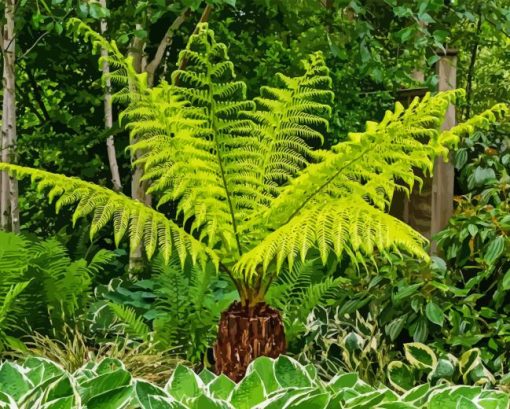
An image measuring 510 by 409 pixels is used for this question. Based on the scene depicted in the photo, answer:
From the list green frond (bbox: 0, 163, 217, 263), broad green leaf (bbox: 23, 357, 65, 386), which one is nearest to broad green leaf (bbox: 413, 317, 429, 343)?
green frond (bbox: 0, 163, 217, 263)

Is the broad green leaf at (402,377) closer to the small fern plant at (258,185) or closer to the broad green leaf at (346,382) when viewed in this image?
the small fern plant at (258,185)

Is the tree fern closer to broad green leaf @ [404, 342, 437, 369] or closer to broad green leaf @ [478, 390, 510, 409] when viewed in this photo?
broad green leaf @ [404, 342, 437, 369]

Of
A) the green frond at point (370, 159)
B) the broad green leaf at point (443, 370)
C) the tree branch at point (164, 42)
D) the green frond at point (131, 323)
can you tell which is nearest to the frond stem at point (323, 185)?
the green frond at point (370, 159)

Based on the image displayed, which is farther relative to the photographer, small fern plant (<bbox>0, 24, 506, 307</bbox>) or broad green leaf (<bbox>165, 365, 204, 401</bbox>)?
small fern plant (<bbox>0, 24, 506, 307</bbox>)

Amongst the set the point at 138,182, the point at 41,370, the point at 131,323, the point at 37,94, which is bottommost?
the point at 131,323

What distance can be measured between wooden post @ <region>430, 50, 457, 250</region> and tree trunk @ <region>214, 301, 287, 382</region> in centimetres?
168

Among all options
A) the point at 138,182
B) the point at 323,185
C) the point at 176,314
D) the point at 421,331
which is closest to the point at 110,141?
the point at 138,182

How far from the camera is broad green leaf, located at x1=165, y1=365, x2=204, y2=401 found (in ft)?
4.23

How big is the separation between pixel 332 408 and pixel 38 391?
18.1 inches

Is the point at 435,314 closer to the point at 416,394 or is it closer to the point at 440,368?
the point at 440,368

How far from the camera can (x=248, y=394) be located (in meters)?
1.22

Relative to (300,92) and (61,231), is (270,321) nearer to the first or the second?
(300,92)

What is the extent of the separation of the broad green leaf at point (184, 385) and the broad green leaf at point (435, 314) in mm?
1594

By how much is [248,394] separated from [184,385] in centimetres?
14
